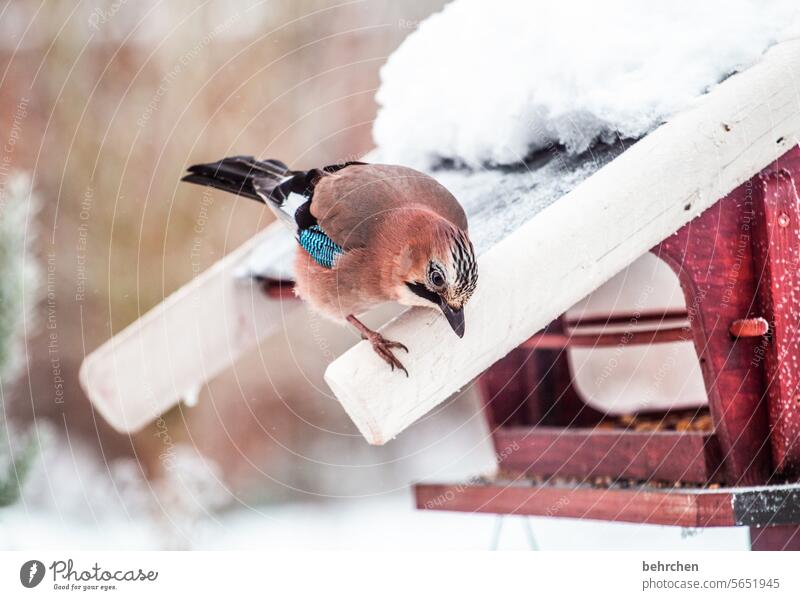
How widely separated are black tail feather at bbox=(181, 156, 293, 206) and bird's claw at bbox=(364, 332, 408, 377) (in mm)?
276

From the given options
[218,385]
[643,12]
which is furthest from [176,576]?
[643,12]

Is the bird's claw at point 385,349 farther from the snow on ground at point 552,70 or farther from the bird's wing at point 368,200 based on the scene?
the snow on ground at point 552,70

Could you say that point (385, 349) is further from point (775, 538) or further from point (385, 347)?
point (775, 538)

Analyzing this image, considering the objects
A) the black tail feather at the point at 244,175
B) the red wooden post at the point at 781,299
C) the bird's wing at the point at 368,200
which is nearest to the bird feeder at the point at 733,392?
the red wooden post at the point at 781,299

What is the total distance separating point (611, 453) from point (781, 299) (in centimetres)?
23

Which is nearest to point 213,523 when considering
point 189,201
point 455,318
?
point 189,201

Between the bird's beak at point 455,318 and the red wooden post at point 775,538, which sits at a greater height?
the bird's beak at point 455,318

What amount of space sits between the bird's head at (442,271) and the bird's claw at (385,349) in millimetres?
48

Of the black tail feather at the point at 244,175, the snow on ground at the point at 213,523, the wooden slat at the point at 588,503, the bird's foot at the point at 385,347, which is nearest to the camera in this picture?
the bird's foot at the point at 385,347

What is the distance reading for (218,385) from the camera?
1.28 meters

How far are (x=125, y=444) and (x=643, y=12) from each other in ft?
2.72

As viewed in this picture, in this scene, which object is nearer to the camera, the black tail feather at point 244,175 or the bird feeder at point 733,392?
the bird feeder at point 733,392

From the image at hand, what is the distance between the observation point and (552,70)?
80 cm

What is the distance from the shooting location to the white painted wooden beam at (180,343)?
38.1 inches
